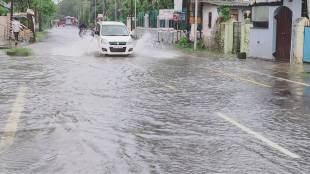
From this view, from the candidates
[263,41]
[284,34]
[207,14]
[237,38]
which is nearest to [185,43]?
[207,14]

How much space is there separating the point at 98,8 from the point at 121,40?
108080 millimetres

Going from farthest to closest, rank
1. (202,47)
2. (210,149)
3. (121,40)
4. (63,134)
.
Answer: (202,47), (121,40), (63,134), (210,149)

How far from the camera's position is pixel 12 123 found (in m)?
10.2

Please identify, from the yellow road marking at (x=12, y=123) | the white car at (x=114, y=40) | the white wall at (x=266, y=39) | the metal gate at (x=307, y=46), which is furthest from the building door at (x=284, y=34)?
the yellow road marking at (x=12, y=123)

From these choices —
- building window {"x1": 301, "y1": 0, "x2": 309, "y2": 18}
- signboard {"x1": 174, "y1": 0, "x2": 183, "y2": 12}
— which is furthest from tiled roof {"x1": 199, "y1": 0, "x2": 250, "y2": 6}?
building window {"x1": 301, "y1": 0, "x2": 309, "y2": 18}

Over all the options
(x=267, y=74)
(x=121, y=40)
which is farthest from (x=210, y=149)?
(x=121, y=40)

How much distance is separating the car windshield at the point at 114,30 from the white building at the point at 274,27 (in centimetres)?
678

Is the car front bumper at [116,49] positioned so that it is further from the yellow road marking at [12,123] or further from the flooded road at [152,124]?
the yellow road marking at [12,123]

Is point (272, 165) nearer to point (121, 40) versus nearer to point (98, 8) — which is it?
point (121, 40)

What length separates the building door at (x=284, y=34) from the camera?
29047 millimetres

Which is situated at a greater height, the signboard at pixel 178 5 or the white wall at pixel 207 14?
the signboard at pixel 178 5

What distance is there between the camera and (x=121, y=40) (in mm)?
29938

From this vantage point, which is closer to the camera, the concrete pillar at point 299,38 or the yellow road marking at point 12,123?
the yellow road marking at point 12,123

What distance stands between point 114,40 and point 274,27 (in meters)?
7.91
